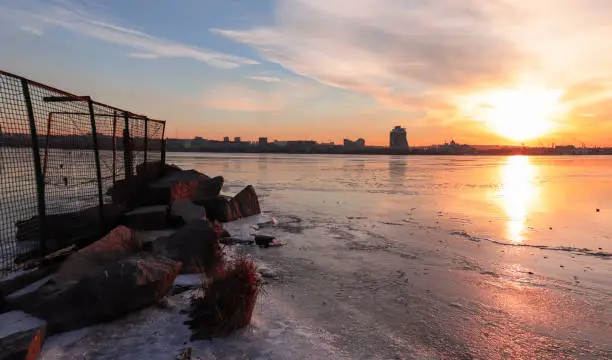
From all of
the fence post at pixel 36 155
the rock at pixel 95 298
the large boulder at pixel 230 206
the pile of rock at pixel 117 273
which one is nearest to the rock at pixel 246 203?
the large boulder at pixel 230 206

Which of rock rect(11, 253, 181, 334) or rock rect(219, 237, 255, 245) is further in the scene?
rock rect(219, 237, 255, 245)

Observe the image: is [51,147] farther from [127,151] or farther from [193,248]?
[193,248]

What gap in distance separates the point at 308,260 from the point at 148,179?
6.59 m

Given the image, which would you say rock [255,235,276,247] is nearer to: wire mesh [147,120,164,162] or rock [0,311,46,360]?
rock [0,311,46,360]

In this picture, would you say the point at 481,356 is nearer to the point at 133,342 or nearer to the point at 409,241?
the point at 133,342

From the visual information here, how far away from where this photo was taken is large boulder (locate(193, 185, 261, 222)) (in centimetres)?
1070

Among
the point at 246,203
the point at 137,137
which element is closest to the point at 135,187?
the point at 137,137

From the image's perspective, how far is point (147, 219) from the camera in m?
8.75

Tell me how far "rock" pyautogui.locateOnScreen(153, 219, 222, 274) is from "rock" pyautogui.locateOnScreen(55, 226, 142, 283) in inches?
16.5

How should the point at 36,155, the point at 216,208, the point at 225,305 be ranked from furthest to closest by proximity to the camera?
the point at 216,208
the point at 36,155
the point at 225,305

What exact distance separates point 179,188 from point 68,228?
13.7 ft

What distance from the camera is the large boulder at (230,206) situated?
1070 centimetres

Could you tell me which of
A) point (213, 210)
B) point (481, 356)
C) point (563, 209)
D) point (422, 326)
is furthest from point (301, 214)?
point (563, 209)

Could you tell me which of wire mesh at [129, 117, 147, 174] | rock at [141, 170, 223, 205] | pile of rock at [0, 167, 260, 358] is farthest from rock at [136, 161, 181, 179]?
pile of rock at [0, 167, 260, 358]
